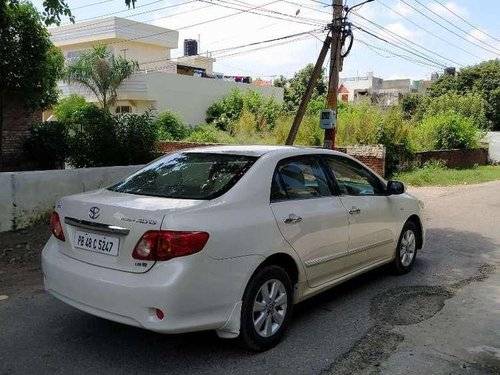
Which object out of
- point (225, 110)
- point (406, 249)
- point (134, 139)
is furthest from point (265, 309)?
point (225, 110)

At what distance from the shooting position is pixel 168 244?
340 cm

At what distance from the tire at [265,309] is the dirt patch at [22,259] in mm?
2736

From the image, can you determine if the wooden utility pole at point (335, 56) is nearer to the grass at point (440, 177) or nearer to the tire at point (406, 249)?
the grass at point (440, 177)

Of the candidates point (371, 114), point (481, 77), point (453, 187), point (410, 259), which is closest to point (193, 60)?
point (481, 77)

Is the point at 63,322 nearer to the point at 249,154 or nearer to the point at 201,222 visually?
the point at 201,222

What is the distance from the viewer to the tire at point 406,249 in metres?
5.96

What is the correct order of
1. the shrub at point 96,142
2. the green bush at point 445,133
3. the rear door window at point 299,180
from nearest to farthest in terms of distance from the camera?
the rear door window at point 299,180 < the shrub at point 96,142 < the green bush at point 445,133

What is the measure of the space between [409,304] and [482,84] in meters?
42.5

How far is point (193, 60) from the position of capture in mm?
47000

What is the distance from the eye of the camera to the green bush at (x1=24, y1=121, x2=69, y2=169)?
13.4 meters

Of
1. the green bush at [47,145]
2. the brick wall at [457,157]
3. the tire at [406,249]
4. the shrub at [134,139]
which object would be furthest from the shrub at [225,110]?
the tire at [406,249]

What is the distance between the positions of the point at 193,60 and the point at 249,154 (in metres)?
44.3

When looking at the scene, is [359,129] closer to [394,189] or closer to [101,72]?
[394,189]

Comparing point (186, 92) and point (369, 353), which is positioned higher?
point (186, 92)
